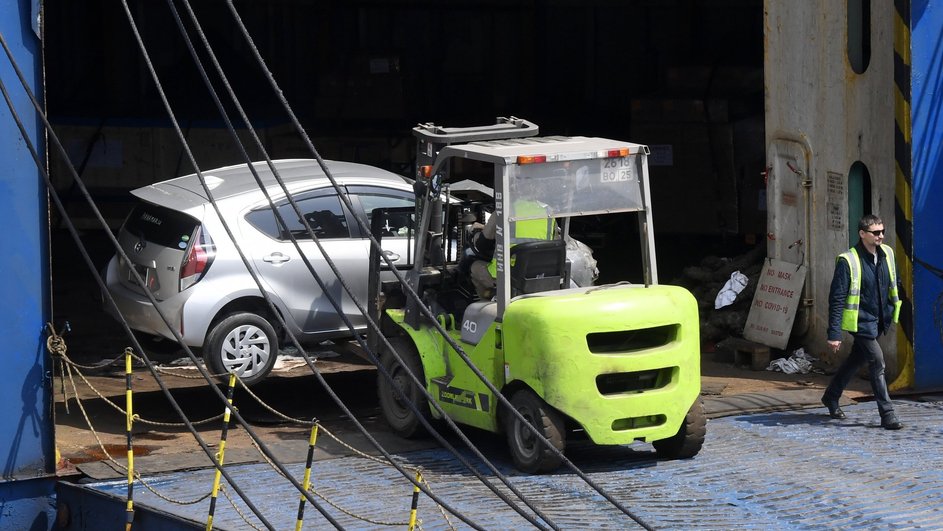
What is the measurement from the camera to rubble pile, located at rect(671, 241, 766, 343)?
14.6 metres

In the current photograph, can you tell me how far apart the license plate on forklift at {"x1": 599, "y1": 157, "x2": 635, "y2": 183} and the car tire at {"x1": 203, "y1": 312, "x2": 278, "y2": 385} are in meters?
3.41

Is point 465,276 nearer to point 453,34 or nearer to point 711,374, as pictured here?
point 711,374

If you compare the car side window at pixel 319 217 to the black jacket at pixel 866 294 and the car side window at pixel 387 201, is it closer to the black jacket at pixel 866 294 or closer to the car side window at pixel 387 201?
the car side window at pixel 387 201

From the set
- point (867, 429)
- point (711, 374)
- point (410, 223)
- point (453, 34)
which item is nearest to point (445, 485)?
point (410, 223)

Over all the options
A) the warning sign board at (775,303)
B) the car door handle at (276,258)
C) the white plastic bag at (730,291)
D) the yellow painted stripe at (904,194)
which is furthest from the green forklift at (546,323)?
the white plastic bag at (730,291)

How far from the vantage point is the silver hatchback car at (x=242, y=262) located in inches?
455

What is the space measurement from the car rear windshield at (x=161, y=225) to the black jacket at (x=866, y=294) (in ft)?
17.4

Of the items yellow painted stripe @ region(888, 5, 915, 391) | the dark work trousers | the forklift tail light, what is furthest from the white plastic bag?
the forklift tail light

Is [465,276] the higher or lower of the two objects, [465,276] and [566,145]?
the lower

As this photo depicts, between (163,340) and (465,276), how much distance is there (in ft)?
10.9

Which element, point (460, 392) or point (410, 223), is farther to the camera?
point (410, 223)

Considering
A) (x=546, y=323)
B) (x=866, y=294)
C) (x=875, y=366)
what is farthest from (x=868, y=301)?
(x=546, y=323)

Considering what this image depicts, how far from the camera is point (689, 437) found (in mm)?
9984

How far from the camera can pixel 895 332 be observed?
12484 millimetres
